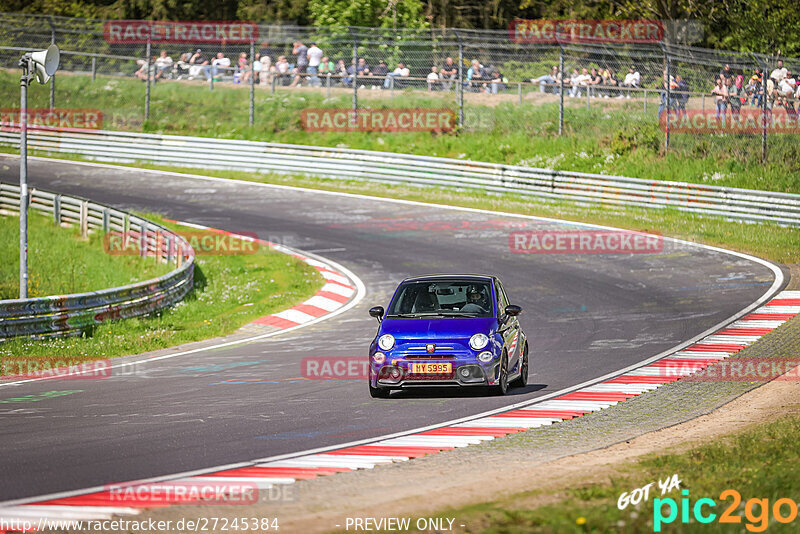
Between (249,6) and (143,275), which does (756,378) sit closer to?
(143,275)

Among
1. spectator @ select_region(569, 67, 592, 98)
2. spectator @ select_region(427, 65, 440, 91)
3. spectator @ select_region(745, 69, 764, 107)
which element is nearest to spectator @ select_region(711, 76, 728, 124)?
spectator @ select_region(745, 69, 764, 107)

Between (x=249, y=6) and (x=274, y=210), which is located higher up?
(x=249, y=6)

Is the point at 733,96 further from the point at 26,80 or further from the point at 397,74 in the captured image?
the point at 26,80

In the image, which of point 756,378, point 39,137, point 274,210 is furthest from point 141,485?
point 39,137

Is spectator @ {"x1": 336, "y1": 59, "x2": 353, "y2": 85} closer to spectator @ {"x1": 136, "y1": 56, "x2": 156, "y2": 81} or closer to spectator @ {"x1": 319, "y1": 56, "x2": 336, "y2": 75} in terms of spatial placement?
spectator @ {"x1": 319, "y1": 56, "x2": 336, "y2": 75}

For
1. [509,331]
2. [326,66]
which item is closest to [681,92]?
[326,66]

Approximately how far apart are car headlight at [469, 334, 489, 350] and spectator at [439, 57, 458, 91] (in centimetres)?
2334

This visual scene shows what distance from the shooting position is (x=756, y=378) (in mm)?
13344

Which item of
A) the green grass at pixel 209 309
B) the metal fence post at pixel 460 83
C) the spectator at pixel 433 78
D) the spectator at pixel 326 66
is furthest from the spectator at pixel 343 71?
the green grass at pixel 209 309

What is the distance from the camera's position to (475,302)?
1276cm

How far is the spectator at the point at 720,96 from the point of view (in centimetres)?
2812

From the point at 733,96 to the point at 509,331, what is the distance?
A: 60.0ft

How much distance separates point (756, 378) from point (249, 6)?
50.5m

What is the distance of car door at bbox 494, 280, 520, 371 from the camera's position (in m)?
12.3
